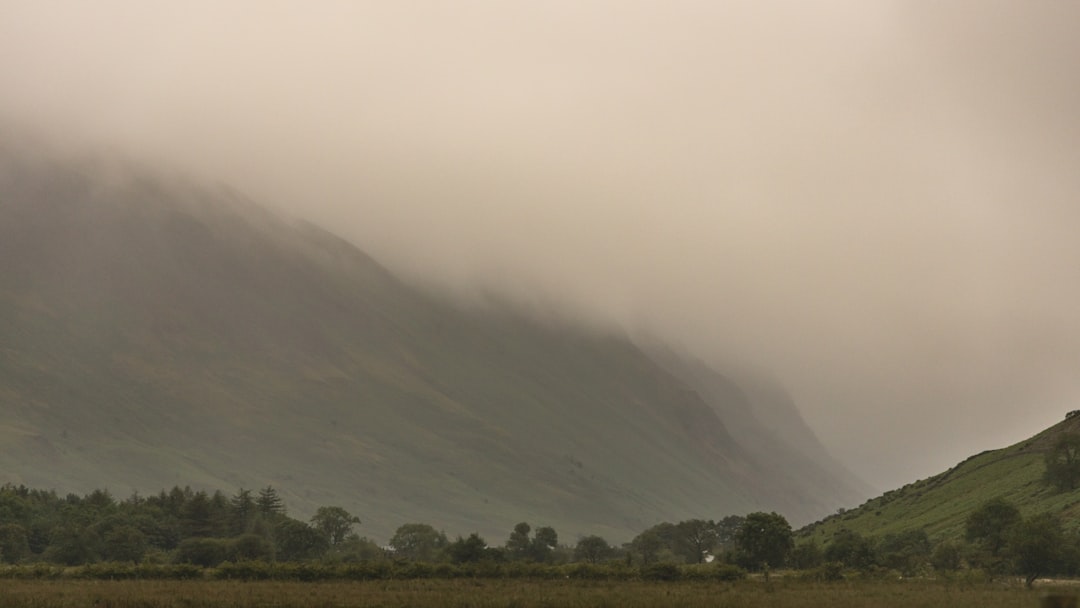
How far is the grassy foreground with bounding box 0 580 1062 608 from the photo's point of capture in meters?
98.3

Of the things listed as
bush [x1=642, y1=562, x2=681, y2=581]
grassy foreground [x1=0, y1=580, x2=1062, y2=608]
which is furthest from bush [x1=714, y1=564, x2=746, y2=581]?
grassy foreground [x1=0, y1=580, x2=1062, y2=608]

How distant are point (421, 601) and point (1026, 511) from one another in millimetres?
108304

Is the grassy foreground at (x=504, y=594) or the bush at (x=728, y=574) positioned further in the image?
the bush at (x=728, y=574)

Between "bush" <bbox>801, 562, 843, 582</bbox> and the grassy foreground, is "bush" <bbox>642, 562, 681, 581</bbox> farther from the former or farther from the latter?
"bush" <bbox>801, 562, 843, 582</bbox>

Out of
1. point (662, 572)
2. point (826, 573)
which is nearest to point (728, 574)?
point (662, 572)

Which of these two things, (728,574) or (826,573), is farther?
(728,574)

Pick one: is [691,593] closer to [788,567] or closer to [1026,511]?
[788,567]

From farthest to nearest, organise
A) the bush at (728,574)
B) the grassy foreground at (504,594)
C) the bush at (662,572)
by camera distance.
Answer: the bush at (728,574) < the bush at (662,572) < the grassy foreground at (504,594)

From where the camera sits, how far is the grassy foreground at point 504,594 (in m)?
98.3

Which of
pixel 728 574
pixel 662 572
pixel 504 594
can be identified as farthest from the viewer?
pixel 728 574

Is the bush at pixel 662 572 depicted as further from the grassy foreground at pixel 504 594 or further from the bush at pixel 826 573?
the bush at pixel 826 573

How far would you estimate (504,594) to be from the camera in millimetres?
107688

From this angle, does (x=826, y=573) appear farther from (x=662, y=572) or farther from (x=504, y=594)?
(x=504, y=594)

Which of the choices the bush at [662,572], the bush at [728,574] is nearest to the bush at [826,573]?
the bush at [728,574]
